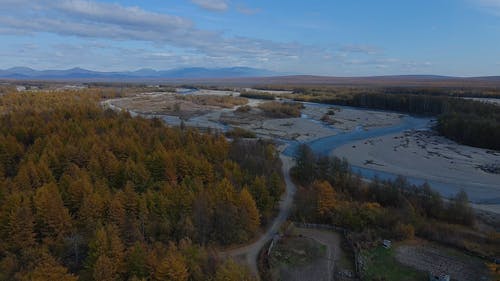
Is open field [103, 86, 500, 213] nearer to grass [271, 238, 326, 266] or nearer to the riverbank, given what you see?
the riverbank

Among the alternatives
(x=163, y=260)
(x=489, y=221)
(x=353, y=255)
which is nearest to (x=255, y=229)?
(x=353, y=255)

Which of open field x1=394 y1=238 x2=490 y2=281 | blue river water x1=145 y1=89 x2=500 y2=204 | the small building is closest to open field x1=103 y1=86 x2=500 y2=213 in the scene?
blue river water x1=145 y1=89 x2=500 y2=204

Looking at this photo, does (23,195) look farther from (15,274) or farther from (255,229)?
(255,229)

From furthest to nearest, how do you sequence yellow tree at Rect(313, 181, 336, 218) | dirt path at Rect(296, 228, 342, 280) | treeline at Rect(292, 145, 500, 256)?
1. yellow tree at Rect(313, 181, 336, 218)
2. treeline at Rect(292, 145, 500, 256)
3. dirt path at Rect(296, 228, 342, 280)

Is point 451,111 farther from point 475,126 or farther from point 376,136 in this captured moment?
point 376,136

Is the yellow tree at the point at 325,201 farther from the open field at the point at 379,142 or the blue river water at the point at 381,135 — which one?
the open field at the point at 379,142

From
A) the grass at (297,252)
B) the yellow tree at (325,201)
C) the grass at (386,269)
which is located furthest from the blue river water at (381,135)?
the grass at (297,252)
